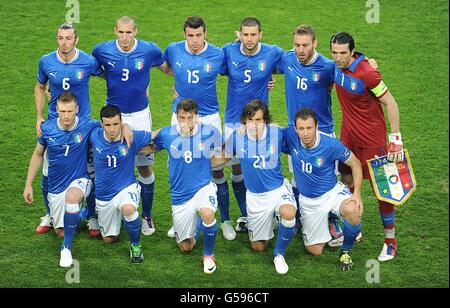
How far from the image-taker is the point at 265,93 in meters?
9.77

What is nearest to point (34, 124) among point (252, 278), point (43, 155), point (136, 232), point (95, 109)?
point (95, 109)

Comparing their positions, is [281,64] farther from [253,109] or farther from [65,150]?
[65,150]

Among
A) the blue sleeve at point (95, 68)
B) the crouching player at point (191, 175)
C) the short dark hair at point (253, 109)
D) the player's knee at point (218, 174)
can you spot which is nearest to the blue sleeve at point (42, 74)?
the blue sleeve at point (95, 68)

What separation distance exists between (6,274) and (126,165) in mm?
1542

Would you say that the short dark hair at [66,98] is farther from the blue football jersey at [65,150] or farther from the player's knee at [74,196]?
the player's knee at [74,196]

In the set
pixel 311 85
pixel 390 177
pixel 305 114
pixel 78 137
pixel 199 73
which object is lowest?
pixel 390 177

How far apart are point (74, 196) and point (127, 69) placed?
1.46 metres

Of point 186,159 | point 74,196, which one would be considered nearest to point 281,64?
point 186,159

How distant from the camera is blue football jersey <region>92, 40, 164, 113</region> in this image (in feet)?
31.8

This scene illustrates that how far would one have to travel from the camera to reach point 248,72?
9617mm

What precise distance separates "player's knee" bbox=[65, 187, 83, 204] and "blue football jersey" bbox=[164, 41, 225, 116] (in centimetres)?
129

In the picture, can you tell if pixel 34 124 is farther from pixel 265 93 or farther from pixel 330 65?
pixel 330 65

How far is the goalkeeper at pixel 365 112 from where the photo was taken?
8922mm

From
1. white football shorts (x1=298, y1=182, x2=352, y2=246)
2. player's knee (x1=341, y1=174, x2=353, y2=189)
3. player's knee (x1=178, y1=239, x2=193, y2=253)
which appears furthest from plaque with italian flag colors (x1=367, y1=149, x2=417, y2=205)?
player's knee (x1=178, y1=239, x2=193, y2=253)
